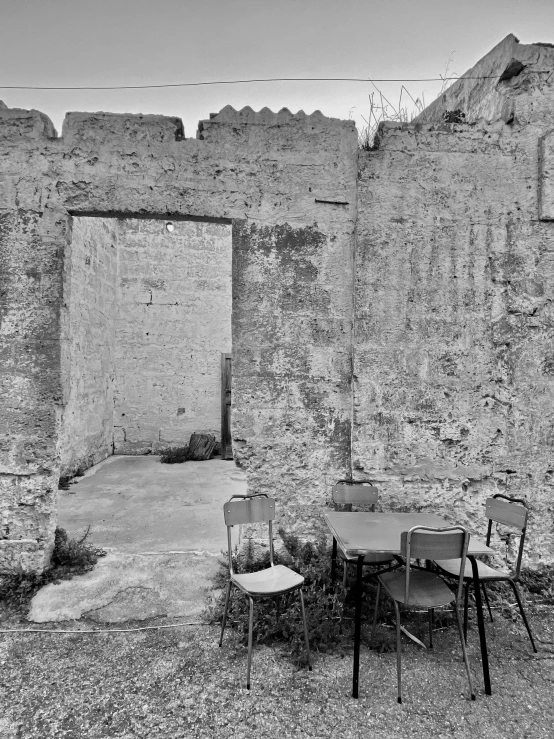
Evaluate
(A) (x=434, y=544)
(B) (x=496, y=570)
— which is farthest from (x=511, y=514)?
(A) (x=434, y=544)

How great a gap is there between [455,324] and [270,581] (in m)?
2.53

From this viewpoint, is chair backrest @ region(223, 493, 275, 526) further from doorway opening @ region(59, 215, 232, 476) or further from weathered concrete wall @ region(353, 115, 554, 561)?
doorway opening @ region(59, 215, 232, 476)

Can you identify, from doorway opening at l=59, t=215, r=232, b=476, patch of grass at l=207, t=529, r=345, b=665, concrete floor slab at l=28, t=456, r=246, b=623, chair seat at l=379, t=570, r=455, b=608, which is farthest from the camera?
doorway opening at l=59, t=215, r=232, b=476

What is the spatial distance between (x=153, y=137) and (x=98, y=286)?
504 centimetres

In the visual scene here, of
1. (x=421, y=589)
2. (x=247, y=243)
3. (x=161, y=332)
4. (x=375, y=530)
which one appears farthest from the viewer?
(x=161, y=332)

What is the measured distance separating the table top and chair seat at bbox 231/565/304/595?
0.39 metres

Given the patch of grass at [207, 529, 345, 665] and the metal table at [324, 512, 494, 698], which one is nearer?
the metal table at [324, 512, 494, 698]

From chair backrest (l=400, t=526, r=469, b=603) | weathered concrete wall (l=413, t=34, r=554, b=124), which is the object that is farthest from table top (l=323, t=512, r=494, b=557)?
weathered concrete wall (l=413, t=34, r=554, b=124)

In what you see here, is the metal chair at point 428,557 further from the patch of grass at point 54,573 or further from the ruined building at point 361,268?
the patch of grass at point 54,573

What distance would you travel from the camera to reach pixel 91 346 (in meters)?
8.20

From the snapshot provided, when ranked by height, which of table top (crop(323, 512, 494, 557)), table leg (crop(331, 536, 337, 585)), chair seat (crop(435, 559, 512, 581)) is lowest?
table leg (crop(331, 536, 337, 585))

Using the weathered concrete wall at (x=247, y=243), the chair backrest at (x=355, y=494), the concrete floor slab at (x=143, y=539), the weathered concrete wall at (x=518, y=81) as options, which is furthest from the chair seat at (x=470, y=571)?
the weathered concrete wall at (x=518, y=81)

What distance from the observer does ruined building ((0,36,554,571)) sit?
13.0 feet

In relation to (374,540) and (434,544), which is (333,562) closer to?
(374,540)
